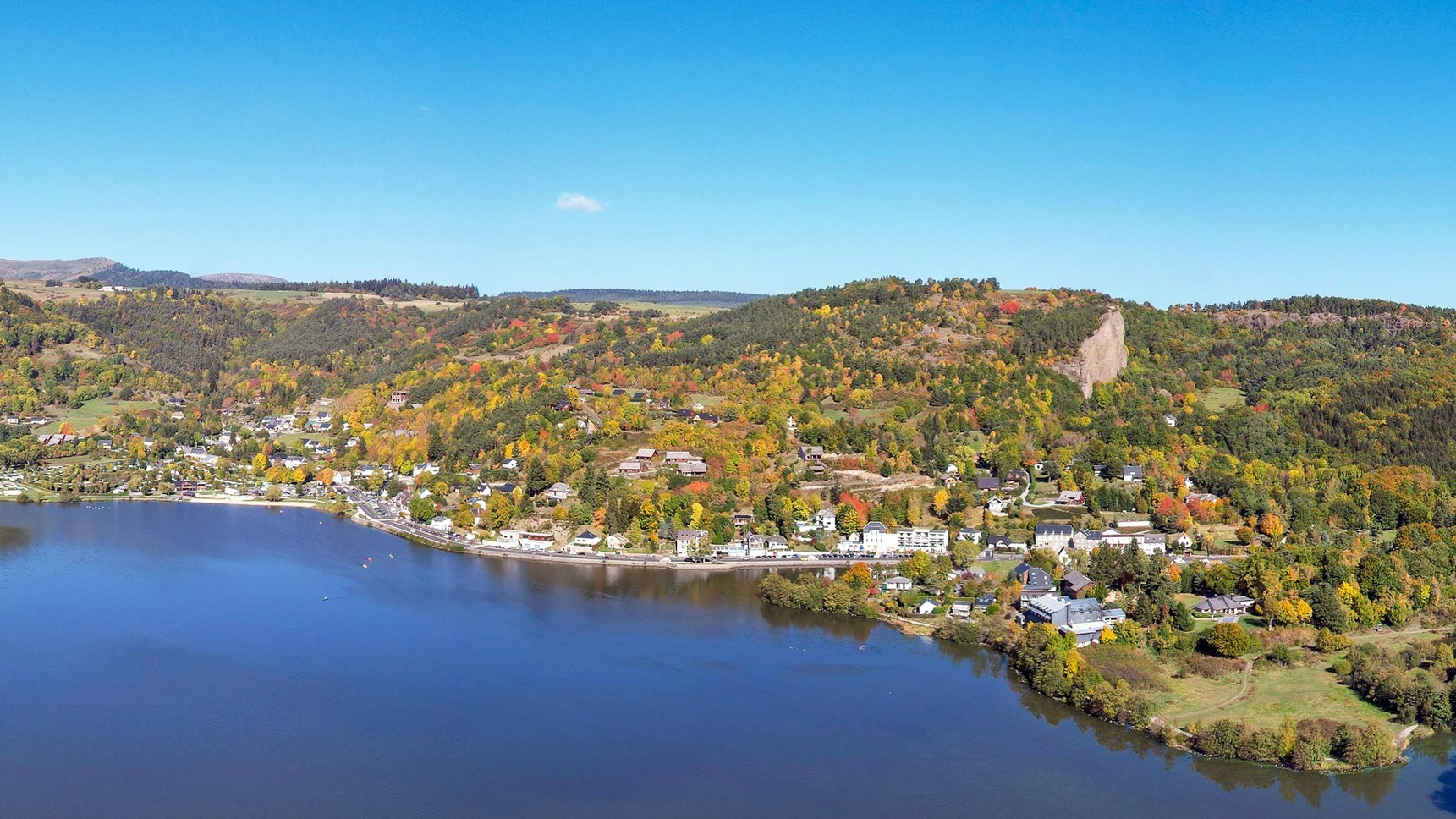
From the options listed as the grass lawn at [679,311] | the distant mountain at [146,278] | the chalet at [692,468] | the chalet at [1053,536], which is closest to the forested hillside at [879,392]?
the chalet at [692,468]

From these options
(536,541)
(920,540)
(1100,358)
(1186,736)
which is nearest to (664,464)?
(536,541)

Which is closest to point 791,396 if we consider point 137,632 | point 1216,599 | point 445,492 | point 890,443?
point 890,443

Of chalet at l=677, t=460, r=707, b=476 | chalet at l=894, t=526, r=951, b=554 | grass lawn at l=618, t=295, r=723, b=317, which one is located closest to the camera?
chalet at l=894, t=526, r=951, b=554

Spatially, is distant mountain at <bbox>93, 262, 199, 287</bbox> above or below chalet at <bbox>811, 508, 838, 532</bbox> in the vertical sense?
above

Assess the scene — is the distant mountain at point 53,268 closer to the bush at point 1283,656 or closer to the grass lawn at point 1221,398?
the grass lawn at point 1221,398

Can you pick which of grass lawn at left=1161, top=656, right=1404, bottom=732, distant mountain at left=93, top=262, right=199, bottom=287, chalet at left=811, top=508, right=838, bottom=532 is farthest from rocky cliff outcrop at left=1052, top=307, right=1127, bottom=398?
distant mountain at left=93, top=262, right=199, bottom=287

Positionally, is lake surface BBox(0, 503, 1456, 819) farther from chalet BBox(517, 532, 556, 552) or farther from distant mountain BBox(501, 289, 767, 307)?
distant mountain BBox(501, 289, 767, 307)

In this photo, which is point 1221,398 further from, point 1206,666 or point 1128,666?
point 1128,666
